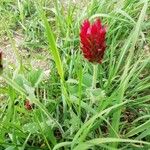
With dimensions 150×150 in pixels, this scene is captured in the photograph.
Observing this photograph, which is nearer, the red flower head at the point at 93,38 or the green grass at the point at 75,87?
the red flower head at the point at 93,38

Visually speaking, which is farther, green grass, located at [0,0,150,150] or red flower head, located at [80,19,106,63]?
green grass, located at [0,0,150,150]

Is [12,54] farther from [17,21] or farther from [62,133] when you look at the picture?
[62,133]

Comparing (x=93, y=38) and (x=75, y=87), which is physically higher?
(x=93, y=38)

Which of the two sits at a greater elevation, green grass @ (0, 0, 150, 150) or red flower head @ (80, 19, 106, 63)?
red flower head @ (80, 19, 106, 63)

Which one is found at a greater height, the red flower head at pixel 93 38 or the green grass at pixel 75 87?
the red flower head at pixel 93 38

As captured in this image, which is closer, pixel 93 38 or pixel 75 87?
pixel 93 38
